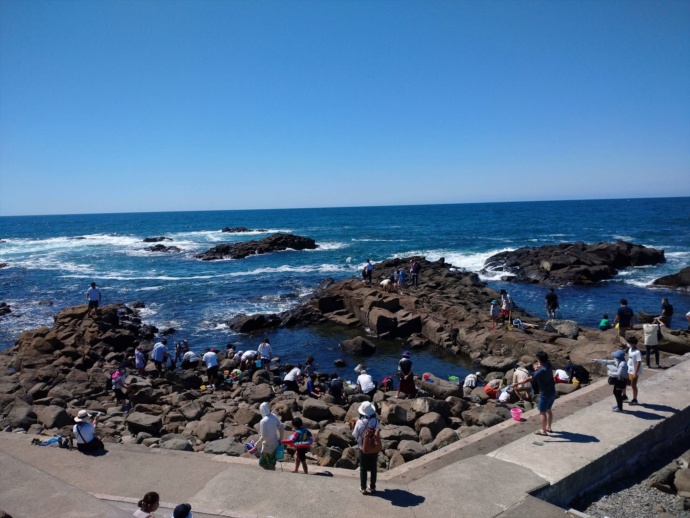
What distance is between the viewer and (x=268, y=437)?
7.46 metres

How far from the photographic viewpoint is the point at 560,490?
686cm

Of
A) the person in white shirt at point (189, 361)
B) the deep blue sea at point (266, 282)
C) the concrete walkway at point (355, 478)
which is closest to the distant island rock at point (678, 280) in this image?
the deep blue sea at point (266, 282)

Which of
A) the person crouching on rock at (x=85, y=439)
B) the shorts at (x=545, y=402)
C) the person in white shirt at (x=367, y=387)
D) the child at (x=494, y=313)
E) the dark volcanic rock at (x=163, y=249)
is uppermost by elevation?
the dark volcanic rock at (x=163, y=249)

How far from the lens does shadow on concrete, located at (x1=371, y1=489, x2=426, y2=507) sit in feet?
20.8

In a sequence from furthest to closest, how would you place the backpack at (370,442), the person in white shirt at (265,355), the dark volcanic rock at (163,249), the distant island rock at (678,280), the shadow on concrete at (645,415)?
the dark volcanic rock at (163,249) < the distant island rock at (678,280) < the person in white shirt at (265,355) < the shadow on concrete at (645,415) < the backpack at (370,442)

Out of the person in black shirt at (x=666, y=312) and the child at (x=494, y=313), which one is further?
the child at (x=494, y=313)

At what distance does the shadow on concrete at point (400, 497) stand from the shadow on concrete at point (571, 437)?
2978 millimetres

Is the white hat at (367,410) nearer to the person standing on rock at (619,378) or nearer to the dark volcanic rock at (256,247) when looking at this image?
the person standing on rock at (619,378)

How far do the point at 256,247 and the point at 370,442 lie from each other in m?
48.3

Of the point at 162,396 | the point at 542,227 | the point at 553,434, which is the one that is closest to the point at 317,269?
the point at 162,396

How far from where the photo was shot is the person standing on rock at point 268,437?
7.42 meters

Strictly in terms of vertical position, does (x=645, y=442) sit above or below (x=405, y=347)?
above

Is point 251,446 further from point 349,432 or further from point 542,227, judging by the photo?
point 542,227

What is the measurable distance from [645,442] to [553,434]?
5.24 feet
